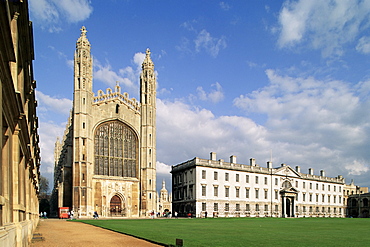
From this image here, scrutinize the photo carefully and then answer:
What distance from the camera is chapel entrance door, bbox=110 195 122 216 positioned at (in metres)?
50.9

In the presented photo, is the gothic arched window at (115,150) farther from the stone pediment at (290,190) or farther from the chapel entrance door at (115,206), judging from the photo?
the stone pediment at (290,190)

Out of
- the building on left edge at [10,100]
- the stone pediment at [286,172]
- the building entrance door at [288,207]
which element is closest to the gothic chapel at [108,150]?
the stone pediment at [286,172]

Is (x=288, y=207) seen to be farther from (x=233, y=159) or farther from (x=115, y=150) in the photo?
(x=115, y=150)

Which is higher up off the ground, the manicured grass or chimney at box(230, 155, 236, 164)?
chimney at box(230, 155, 236, 164)

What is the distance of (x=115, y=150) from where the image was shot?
52562 millimetres

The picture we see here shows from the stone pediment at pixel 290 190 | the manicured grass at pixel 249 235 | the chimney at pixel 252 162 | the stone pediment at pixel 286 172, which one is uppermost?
the chimney at pixel 252 162

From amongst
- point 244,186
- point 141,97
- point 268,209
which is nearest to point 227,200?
point 244,186

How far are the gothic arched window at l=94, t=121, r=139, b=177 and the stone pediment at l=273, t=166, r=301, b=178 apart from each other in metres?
29.0

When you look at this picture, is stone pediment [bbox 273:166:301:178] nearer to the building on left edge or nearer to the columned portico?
the columned portico

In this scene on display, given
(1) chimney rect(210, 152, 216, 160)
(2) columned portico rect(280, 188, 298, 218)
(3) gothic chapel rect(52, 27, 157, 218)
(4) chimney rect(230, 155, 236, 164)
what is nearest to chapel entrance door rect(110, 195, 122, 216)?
(3) gothic chapel rect(52, 27, 157, 218)

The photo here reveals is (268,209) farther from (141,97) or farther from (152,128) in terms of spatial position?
(141,97)

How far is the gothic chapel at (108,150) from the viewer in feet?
156

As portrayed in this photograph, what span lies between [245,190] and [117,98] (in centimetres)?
2835

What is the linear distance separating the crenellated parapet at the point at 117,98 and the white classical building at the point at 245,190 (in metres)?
13.6
